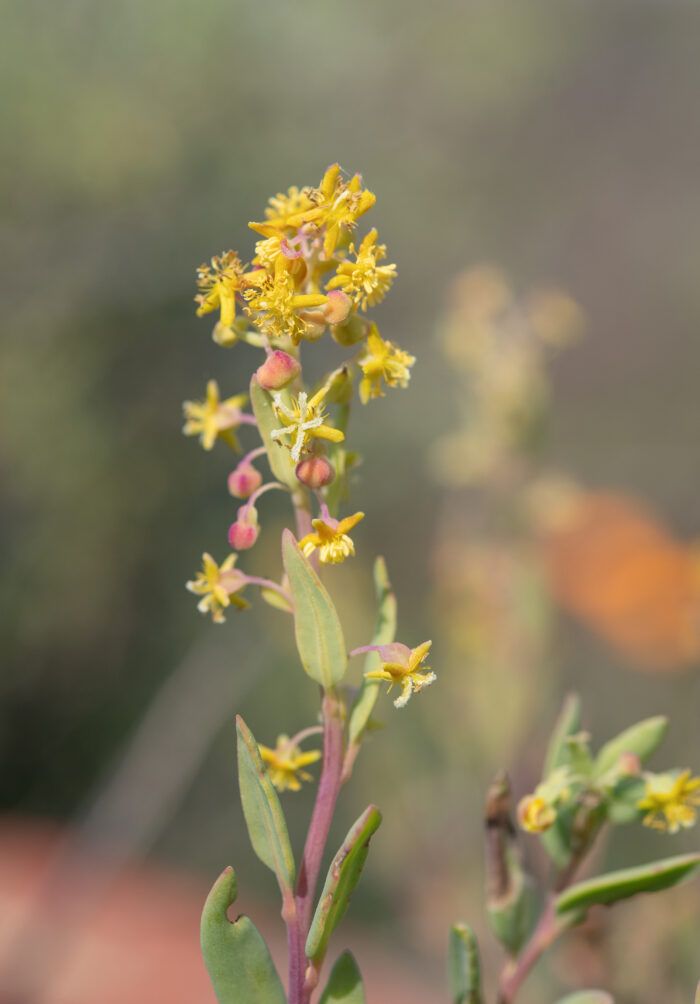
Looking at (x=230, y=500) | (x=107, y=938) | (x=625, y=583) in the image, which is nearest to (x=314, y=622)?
(x=625, y=583)

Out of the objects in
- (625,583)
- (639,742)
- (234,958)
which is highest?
(625,583)

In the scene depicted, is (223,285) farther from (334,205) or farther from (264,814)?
(264,814)

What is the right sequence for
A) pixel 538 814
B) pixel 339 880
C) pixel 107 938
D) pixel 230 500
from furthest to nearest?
pixel 230 500 < pixel 107 938 < pixel 538 814 < pixel 339 880

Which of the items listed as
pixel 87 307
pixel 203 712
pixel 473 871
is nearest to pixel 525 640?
pixel 473 871

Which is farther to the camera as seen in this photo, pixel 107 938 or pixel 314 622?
pixel 107 938

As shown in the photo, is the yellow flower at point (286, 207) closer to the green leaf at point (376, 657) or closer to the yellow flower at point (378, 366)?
the yellow flower at point (378, 366)

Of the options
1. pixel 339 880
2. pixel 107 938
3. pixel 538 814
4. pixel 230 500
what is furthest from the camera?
pixel 230 500
